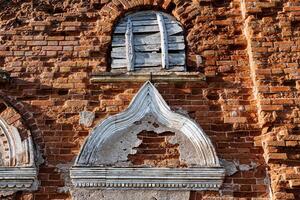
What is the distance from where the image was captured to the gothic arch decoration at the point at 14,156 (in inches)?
229

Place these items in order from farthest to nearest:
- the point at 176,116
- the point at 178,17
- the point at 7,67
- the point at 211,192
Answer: the point at 178,17 < the point at 7,67 < the point at 176,116 < the point at 211,192

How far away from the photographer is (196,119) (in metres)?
6.29

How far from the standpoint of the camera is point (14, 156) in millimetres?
5977

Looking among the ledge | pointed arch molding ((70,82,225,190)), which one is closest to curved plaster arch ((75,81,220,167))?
pointed arch molding ((70,82,225,190))

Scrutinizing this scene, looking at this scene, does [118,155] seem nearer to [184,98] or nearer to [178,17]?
[184,98]

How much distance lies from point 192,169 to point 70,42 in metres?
2.33

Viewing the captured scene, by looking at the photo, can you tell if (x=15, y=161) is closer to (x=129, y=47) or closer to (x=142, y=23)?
(x=129, y=47)

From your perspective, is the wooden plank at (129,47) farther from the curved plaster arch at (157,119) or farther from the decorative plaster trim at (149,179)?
the decorative plaster trim at (149,179)

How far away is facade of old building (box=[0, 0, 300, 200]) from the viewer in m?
5.85

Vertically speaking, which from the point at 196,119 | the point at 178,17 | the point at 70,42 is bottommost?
the point at 196,119

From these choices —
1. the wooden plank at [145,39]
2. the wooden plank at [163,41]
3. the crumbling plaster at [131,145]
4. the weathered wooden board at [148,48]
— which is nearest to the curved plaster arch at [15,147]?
the crumbling plaster at [131,145]

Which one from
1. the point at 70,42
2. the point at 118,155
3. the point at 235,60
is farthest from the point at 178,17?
the point at 118,155

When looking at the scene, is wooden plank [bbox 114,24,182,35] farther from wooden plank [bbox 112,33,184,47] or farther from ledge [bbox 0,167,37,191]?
ledge [bbox 0,167,37,191]

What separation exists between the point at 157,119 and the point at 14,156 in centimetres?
168
